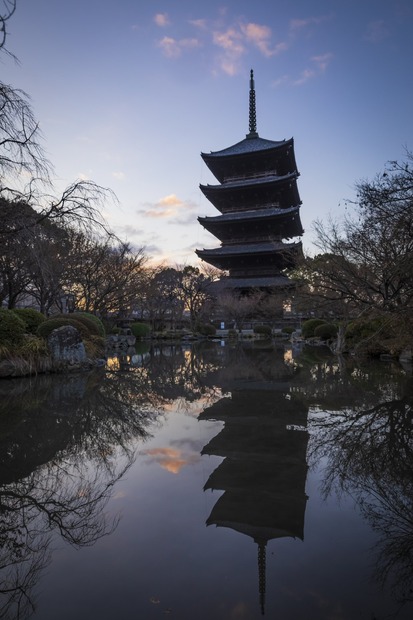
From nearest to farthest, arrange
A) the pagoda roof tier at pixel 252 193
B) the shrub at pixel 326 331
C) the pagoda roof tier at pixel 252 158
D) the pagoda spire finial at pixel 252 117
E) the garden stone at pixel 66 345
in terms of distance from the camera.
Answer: the garden stone at pixel 66 345 < the shrub at pixel 326 331 < the pagoda roof tier at pixel 252 193 < the pagoda roof tier at pixel 252 158 < the pagoda spire finial at pixel 252 117

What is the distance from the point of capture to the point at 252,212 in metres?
37.0

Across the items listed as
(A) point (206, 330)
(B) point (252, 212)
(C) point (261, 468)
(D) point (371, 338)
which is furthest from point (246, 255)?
(C) point (261, 468)

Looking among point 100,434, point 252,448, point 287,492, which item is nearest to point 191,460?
point 252,448

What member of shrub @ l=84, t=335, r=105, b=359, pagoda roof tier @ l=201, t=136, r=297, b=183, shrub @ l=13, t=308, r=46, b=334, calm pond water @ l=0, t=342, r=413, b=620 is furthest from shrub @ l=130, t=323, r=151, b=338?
calm pond water @ l=0, t=342, r=413, b=620

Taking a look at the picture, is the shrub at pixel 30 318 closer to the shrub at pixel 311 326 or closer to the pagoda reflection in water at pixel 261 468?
the pagoda reflection in water at pixel 261 468

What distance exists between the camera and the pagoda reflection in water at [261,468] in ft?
9.55

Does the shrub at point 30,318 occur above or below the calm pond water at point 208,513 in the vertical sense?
above

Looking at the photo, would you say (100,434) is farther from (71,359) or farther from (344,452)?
(71,359)

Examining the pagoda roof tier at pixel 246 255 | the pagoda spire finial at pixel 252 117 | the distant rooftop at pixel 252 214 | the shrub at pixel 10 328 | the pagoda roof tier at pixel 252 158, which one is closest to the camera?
the shrub at pixel 10 328

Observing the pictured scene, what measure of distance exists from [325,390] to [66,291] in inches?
797

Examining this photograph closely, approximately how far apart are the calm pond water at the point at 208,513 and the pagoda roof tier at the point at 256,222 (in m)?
30.5

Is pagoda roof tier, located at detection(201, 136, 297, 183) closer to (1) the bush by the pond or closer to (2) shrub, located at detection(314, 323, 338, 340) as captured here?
(2) shrub, located at detection(314, 323, 338, 340)

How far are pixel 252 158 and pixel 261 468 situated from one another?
122ft

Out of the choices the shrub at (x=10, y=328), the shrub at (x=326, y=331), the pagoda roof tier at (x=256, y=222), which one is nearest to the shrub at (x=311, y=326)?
the shrub at (x=326, y=331)
